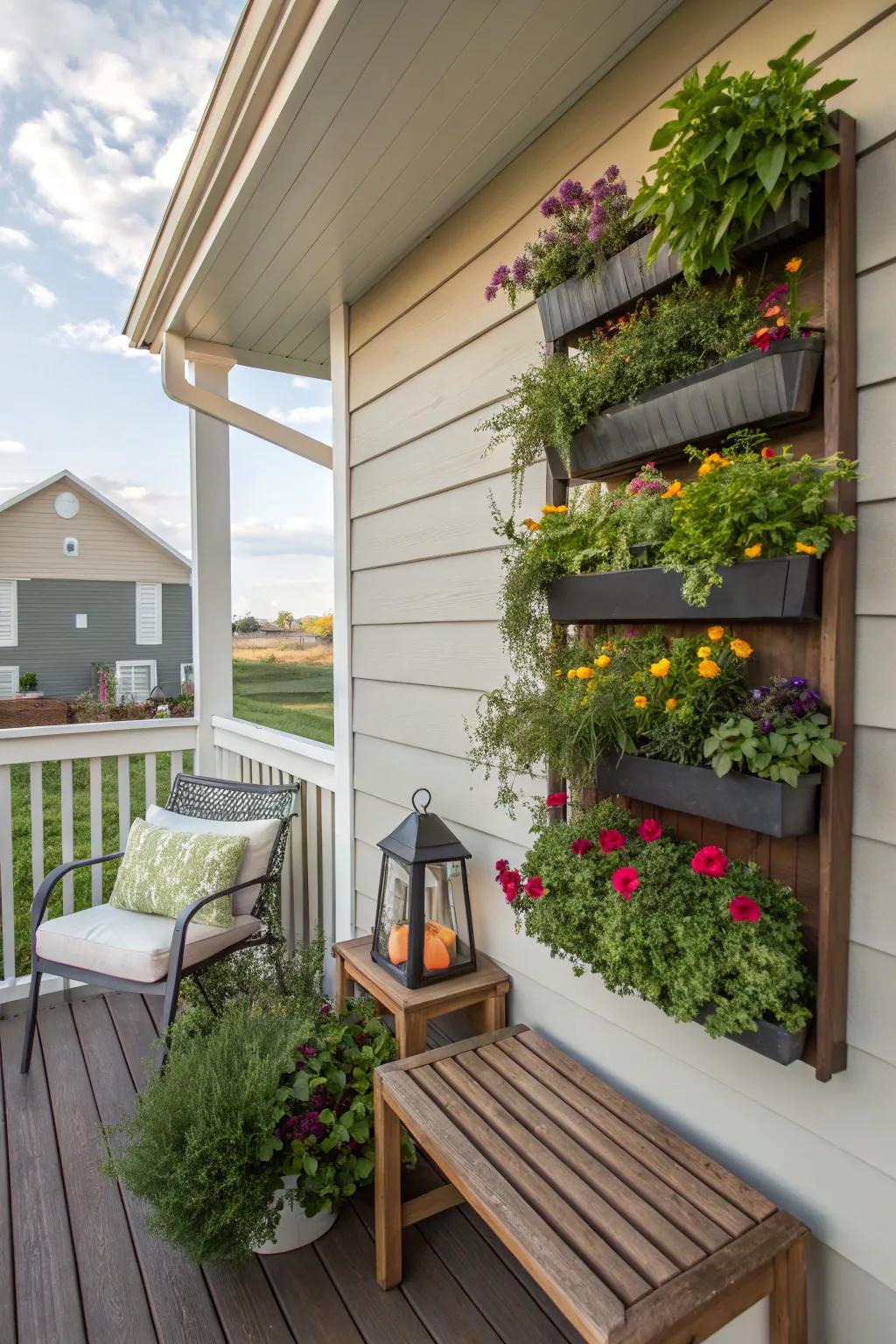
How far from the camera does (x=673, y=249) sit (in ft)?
3.37

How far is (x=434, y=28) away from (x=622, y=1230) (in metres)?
1.97

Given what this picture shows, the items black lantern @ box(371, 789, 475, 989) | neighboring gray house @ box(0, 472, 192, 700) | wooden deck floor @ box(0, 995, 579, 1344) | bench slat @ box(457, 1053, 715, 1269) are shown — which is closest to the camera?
bench slat @ box(457, 1053, 715, 1269)

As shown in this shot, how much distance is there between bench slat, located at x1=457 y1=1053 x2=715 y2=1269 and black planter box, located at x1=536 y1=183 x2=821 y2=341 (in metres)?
1.41

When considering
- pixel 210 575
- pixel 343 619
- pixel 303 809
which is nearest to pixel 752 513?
pixel 343 619

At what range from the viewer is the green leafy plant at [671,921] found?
0.97 meters

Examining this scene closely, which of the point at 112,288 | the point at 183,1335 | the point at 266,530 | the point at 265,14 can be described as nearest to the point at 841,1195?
the point at 183,1335

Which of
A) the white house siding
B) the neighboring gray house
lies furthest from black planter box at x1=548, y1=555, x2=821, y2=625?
the neighboring gray house

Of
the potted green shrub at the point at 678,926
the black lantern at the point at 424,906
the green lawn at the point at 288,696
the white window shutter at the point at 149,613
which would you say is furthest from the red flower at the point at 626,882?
the white window shutter at the point at 149,613

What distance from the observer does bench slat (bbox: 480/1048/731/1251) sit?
1.04 meters

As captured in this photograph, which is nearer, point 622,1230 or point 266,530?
point 622,1230

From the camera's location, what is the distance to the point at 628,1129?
127cm

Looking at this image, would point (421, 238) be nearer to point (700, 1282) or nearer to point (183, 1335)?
point (700, 1282)

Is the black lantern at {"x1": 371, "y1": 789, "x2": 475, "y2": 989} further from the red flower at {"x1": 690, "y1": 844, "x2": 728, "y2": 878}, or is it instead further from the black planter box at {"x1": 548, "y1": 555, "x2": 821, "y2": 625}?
the red flower at {"x1": 690, "y1": 844, "x2": 728, "y2": 878}

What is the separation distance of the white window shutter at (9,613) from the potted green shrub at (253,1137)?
3987 millimetres
